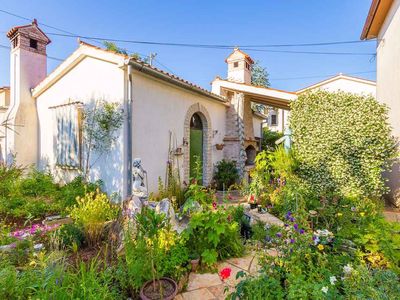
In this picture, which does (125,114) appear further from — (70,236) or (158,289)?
(158,289)

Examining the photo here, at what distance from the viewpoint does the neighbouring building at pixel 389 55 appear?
6543 mm

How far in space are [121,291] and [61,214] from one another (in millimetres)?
3719

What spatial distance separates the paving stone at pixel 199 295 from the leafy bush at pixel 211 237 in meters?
0.44

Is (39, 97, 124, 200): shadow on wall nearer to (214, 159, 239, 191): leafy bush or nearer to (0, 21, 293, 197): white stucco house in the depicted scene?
(0, 21, 293, 197): white stucco house

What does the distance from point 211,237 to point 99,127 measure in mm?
4585

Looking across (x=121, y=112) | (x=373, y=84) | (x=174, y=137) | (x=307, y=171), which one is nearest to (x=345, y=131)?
(x=307, y=171)

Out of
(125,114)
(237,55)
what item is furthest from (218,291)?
(237,55)

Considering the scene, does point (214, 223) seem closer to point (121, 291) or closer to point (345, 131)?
point (121, 291)

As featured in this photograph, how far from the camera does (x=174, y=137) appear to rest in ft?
24.1

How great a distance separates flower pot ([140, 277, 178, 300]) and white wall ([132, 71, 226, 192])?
147 inches

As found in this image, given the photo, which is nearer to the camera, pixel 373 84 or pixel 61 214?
pixel 61 214

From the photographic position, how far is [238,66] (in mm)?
11258

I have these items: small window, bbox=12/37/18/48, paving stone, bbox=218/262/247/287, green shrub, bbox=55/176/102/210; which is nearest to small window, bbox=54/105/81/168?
green shrub, bbox=55/176/102/210

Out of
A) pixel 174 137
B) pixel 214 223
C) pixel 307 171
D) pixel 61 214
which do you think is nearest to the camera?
pixel 214 223
